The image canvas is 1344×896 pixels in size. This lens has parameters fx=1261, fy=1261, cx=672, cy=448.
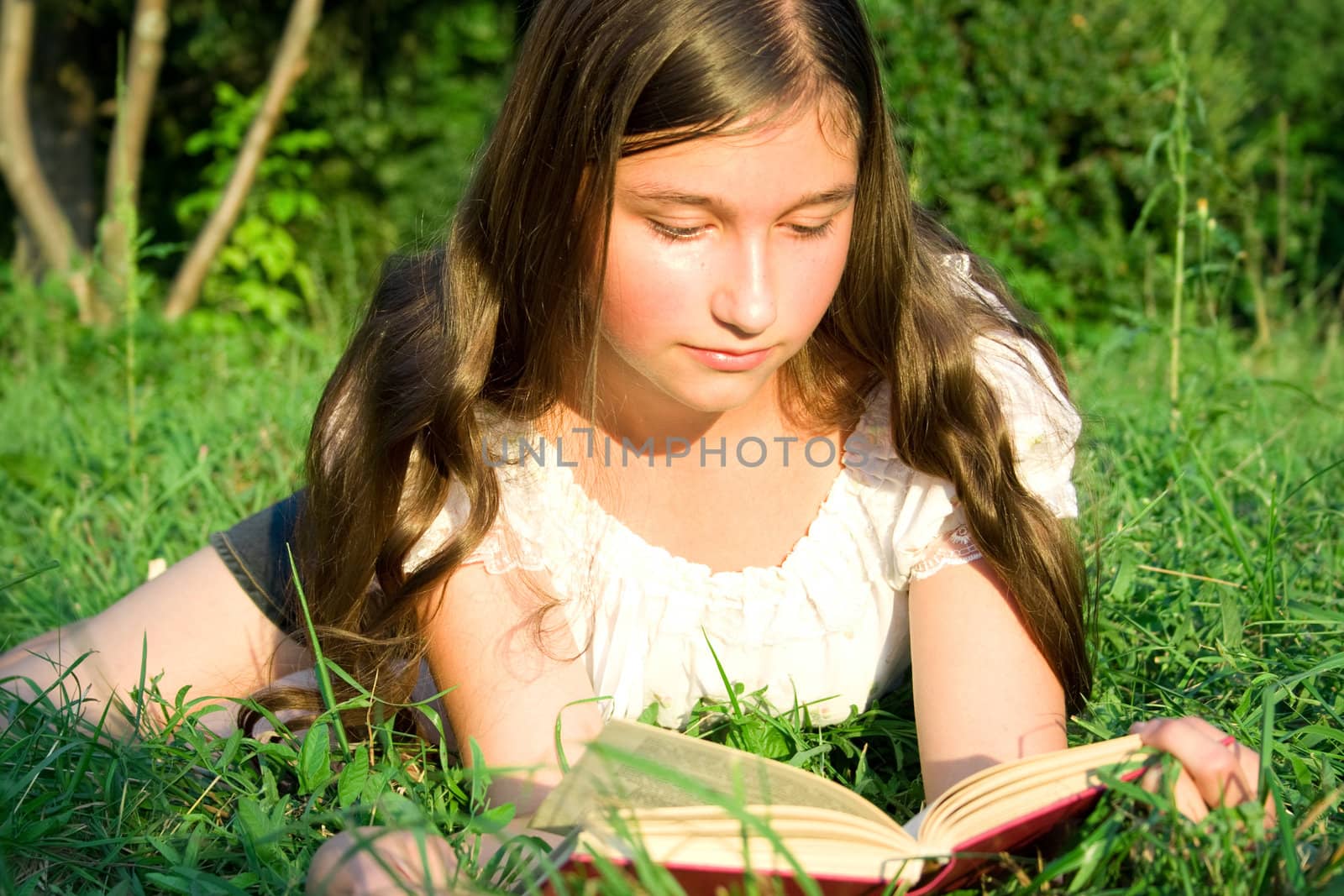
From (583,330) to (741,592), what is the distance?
51 centimetres

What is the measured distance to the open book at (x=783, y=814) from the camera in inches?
44.9

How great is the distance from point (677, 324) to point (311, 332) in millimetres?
3215

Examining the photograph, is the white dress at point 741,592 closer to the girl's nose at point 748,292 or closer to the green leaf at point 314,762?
the green leaf at point 314,762

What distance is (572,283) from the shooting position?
1.77 m

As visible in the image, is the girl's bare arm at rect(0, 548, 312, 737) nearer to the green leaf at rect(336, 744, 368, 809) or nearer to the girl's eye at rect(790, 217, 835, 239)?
the green leaf at rect(336, 744, 368, 809)

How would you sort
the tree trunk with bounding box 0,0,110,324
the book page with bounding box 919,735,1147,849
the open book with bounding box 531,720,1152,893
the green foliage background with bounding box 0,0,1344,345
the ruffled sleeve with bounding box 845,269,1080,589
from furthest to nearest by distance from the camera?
1. the tree trunk with bounding box 0,0,110,324
2. the green foliage background with bounding box 0,0,1344,345
3. the ruffled sleeve with bounding box 845,269,1080,589
4. the book page with bounding box 919,735,1147,849
5. the open book with bounding box 531,720,1152,893

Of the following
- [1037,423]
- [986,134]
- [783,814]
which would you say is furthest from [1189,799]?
[986,134]

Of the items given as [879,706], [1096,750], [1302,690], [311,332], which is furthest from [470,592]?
[311,332]

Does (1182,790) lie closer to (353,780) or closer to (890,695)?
(890,695)

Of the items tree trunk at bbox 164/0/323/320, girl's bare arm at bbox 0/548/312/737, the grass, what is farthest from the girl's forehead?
tree trunk at bbox 164/0/323/320

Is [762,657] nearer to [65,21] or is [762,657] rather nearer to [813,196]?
[813,196]

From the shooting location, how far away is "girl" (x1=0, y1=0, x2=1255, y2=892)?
164 centimetres

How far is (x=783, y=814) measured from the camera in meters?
1.17

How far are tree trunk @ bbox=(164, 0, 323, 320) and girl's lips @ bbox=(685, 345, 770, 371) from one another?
4284 millimetres
